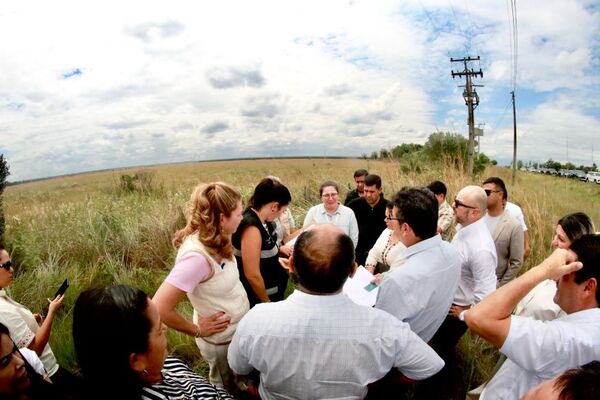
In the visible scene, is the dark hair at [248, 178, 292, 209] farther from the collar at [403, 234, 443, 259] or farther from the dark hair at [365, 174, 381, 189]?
the dark hair at [365, 174, 381, 189]

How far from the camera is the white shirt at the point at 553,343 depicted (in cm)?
145

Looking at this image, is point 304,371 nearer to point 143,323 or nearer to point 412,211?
point 143,323

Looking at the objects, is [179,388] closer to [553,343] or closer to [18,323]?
[18,323]

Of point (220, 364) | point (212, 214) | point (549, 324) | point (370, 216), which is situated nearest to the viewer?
point (549, 324)

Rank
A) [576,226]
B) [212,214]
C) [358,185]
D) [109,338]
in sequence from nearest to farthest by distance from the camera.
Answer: [109,338], [212,214], [576,226], [358,185]

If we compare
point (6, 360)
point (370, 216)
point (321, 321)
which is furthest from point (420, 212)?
point (370, 216)

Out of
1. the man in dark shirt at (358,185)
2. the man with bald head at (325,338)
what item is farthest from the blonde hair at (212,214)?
the man in dark shirt at (358,185)

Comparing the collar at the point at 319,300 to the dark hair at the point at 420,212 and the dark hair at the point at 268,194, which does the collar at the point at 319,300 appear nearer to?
the dark hair at the point at 420,212

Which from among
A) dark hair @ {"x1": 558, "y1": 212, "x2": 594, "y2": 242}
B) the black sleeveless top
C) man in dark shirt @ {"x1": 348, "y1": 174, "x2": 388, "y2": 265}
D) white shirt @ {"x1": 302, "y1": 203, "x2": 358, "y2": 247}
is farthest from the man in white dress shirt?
man in dark shirt @ {"x1": 348, "y1": 174, "x2": 388, "y2": 265}

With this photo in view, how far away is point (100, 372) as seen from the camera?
122 cm

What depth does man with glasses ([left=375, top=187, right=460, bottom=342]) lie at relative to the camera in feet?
7.02

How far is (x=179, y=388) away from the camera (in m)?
1.50

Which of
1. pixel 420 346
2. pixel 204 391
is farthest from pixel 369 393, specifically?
pixel 204 391

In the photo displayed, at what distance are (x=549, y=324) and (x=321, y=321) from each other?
0.95m
